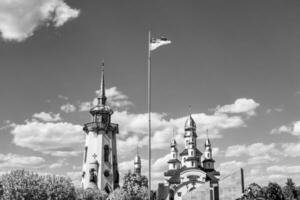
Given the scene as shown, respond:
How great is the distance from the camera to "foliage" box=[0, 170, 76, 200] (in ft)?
168

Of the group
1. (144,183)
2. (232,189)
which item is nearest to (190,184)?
(144,183)

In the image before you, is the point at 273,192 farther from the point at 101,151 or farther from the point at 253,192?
the point at 101,151

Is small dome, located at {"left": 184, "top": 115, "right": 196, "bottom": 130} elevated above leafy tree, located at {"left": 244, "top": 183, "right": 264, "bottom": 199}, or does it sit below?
above

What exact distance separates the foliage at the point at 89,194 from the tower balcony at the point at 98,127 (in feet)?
56.8

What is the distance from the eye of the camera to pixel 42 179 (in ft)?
186

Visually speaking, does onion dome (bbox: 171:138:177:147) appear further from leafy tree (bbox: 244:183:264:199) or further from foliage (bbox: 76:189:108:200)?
leafy tree (bbox: 244:183:264:199)

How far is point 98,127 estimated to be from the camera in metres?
91.9

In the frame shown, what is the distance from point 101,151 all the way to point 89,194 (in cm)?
1760

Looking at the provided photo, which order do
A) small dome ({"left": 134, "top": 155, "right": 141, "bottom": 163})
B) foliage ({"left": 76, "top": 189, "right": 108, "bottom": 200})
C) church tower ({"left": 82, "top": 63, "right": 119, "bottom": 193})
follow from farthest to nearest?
small dome ({"left": 134, "top": 155, "right": 141, "bottom": 163}) < church tower ({"left": 82, "top": 63, "right": 119, "bottom": 193}) < foliage ({"left": 76, "top": 189, "right": 108, "bottom": 200})

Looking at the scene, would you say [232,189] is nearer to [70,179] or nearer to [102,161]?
[70,179]

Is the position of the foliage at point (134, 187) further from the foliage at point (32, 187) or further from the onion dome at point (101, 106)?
the foliage at point (32, 187)

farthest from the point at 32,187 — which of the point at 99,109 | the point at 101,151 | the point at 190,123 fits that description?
the point at 190,123

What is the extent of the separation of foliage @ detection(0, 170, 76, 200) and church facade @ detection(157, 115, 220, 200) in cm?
4963

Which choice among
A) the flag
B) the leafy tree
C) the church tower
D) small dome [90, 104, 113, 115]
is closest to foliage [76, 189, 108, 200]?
the church tower
